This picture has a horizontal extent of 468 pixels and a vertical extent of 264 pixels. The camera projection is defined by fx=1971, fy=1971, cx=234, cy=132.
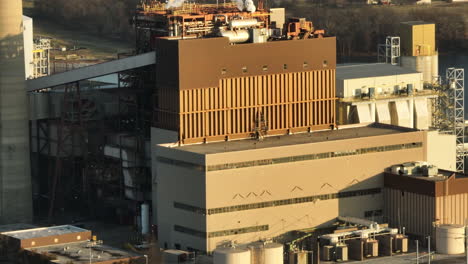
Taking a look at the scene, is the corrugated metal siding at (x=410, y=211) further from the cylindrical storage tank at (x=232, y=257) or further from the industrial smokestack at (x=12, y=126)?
the industrial smokestack at (x=12, y=126)

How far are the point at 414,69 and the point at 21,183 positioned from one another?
28741mm

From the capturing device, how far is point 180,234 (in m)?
105

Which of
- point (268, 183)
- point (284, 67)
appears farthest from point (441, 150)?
point (268, 183)

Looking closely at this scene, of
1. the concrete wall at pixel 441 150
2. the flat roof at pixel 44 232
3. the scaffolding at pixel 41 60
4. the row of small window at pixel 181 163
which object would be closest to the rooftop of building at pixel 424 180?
the concrete wall at pixel 441 150

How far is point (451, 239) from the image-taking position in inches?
4136

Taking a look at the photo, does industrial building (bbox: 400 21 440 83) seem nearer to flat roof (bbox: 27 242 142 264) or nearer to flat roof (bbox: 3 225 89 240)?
Answer: flat roof (bbox: 3 225 89 240)

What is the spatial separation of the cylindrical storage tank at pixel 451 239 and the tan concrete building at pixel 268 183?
18.1 ft

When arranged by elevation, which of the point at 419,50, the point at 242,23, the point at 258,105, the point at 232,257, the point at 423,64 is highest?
the point at 242,23

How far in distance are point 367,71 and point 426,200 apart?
626 inches

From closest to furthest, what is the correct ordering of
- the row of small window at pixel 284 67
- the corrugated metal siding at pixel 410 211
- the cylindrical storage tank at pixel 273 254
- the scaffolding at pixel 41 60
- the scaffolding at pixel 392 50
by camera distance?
1. the cylindrical storage tank at pixel 273 254
2. the corrugated metal siding at pixel 410 211
3. the row of small window at pixel 284 67
4. the scaffolding at pixel 41 60
5. the scaffolding at pixel 392 50

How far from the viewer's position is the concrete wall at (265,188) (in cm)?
10356

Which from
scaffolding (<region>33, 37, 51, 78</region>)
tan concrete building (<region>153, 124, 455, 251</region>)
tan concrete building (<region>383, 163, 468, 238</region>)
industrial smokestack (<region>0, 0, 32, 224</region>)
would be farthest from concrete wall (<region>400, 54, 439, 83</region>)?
industrial smokestack (<region>0, 0, 32, 224</region>)

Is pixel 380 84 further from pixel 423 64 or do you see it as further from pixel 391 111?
pixel 423 64

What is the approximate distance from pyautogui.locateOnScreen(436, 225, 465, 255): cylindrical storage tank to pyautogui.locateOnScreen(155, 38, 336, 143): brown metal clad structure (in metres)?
11.3
